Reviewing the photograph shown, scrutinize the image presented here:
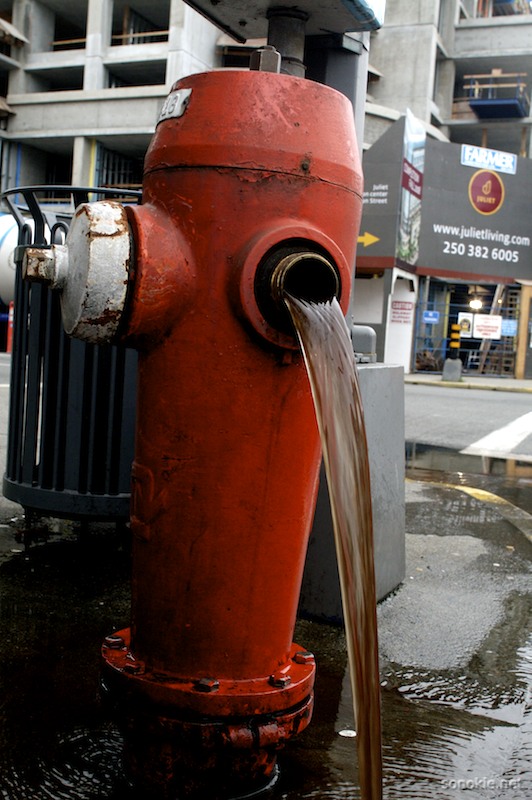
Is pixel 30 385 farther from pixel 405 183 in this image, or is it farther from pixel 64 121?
pixel 64 121

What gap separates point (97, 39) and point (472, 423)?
2766 centimetres

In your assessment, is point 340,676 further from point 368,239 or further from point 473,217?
point 473,217

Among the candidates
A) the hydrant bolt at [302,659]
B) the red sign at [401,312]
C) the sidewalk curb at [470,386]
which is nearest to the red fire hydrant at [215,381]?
the hydrant bolt at [302,659]

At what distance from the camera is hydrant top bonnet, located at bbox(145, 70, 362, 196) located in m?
Answer: 1.66

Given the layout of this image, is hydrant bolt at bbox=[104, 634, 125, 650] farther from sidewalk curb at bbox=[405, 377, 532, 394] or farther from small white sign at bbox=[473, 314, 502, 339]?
small white sign at bbox=[473, 314, 502, 339]

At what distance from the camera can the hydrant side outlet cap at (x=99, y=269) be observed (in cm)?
160

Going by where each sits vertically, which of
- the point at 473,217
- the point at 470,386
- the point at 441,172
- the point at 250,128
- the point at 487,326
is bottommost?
the point at 470,386

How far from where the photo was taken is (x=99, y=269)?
159 centimetres

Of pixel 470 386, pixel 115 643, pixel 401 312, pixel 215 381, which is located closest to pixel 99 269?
pixel 215 381

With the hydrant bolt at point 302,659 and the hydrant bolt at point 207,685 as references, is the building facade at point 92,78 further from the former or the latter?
the hydrant bolt at point 207,685

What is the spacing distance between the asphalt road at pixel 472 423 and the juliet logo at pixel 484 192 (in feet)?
37.7

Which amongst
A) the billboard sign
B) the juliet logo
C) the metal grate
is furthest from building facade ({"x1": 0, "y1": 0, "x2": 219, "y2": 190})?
the metal grate

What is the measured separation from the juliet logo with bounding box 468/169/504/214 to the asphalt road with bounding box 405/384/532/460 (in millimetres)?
11476

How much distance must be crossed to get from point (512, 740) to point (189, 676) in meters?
0.98
